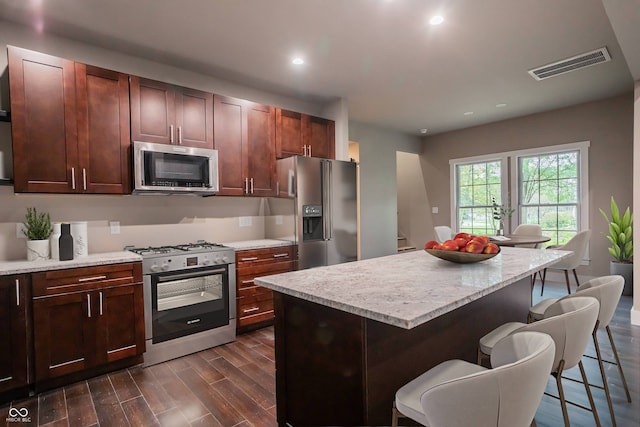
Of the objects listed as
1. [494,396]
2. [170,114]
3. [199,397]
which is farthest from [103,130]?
[494,396]

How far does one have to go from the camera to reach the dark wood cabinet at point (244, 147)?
138 inches

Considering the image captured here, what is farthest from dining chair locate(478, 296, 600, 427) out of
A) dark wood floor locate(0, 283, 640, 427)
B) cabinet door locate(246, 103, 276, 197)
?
cabinet door locate(246, 103, 276, 197)

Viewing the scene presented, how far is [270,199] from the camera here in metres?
4.27

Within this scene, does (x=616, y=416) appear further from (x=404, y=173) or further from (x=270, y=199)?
(x=404, y=173)

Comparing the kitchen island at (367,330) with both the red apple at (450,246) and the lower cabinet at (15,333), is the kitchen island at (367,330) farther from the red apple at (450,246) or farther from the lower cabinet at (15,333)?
the lower cabinet at (15,333)

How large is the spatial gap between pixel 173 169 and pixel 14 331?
1606 mm

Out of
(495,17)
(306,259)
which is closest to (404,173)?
(306,259)

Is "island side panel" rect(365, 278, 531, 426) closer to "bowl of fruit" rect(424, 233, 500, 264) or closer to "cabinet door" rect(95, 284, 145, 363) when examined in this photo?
"bowl of fruit" rect(424, 233, 500, 264)

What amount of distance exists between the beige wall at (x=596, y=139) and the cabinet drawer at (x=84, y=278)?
233 inches

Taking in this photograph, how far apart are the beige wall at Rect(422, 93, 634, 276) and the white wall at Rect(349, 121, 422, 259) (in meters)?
1.80

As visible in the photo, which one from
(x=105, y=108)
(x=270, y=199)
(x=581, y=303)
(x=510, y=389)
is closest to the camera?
(x=510, y=389)

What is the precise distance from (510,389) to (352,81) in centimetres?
367

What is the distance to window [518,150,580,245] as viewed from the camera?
530cm

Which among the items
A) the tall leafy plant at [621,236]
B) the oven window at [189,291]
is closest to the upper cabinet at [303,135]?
the oven window at [189,291]
